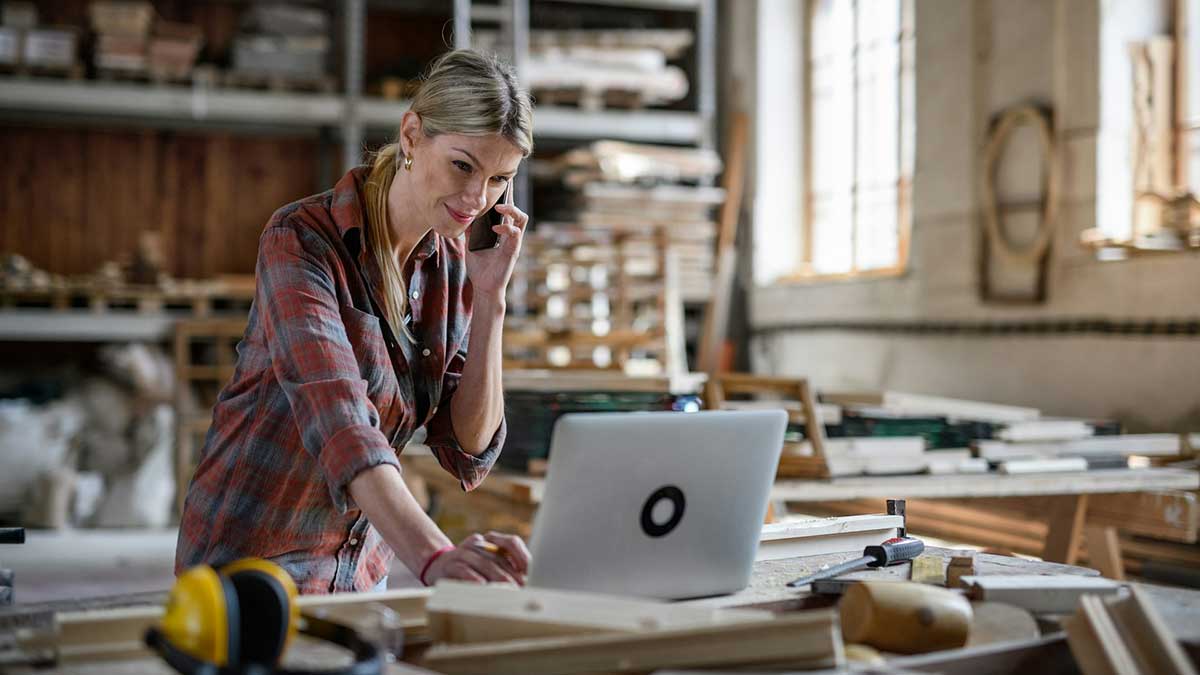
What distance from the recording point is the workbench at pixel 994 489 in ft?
11.5

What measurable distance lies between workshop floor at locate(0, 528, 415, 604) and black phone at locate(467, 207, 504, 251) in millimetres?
3372

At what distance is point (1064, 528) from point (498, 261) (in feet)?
7.99

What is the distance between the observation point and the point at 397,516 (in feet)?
5.29

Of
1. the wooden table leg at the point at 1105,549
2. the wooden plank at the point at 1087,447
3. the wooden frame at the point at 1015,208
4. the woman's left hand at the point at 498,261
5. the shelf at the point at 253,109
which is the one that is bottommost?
the wooden table leg at the point at 1105,549

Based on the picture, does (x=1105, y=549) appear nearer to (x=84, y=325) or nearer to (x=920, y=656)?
(x=920, y=656)

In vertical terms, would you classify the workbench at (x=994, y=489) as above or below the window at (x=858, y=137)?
below

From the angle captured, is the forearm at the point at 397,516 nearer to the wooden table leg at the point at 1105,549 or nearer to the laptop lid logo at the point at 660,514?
the laptop lid logo at the point at 660,514

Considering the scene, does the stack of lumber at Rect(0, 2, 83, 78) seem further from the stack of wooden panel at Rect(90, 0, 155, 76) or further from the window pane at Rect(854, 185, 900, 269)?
the window pane at Rect(854, 185, 900, 269)

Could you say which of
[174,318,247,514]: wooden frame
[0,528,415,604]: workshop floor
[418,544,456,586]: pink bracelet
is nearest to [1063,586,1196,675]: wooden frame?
[418,544,456,586]: pink bracelet

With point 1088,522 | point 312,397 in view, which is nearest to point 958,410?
point 1088,522

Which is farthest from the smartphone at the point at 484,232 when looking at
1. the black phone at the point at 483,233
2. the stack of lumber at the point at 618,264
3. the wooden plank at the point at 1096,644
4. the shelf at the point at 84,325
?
the shelf at the point at 84,325

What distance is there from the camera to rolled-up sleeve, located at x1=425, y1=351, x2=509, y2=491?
7.40ft

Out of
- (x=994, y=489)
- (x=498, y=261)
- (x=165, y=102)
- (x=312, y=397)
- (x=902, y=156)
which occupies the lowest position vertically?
(x=994, y=489)

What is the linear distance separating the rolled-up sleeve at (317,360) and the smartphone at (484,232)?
12.6 inches
